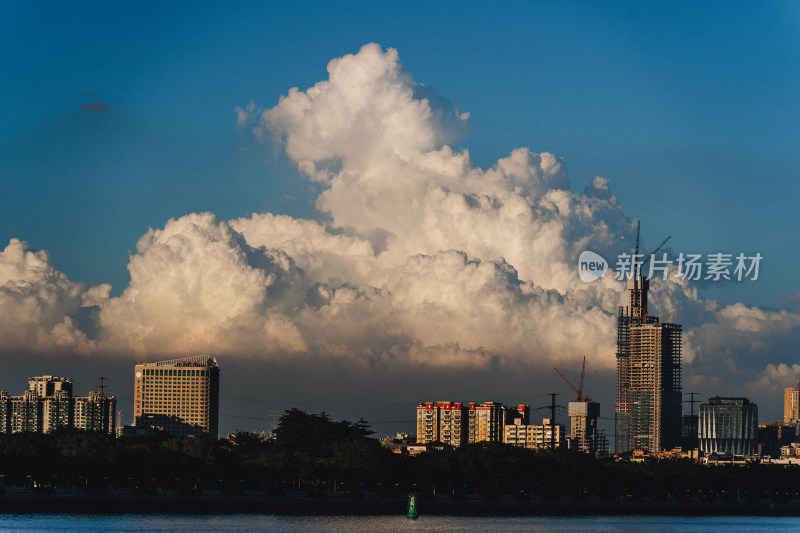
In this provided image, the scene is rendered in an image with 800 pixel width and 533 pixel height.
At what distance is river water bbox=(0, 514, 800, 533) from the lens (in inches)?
5162

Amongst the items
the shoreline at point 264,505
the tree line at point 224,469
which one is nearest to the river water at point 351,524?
the shoreline at point 264,505

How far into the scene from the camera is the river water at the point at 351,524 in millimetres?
131125

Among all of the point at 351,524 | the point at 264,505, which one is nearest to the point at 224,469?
the point at 264,505

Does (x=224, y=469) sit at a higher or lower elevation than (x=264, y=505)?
higher

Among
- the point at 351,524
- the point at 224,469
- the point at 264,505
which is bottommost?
the point at 351,524

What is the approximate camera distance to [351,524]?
483 ft

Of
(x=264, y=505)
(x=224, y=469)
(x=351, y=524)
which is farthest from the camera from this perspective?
(x=224, y=469)

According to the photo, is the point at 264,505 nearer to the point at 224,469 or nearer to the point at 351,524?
the point at 224,469

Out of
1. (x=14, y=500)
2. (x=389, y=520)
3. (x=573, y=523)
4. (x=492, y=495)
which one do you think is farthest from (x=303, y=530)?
(x=492, y=495)

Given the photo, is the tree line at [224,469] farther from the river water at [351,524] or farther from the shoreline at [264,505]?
the river water at [351,524]

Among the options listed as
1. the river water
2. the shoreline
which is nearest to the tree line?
the shoreline

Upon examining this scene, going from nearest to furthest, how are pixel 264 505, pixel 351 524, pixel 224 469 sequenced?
pixel 351 524 → pixel 264 505 → pixel 224 469

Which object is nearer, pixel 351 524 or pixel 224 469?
pixel 351 524

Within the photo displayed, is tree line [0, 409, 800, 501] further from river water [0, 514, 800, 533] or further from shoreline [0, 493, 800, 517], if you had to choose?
river water [0, 514, 800, 533]
